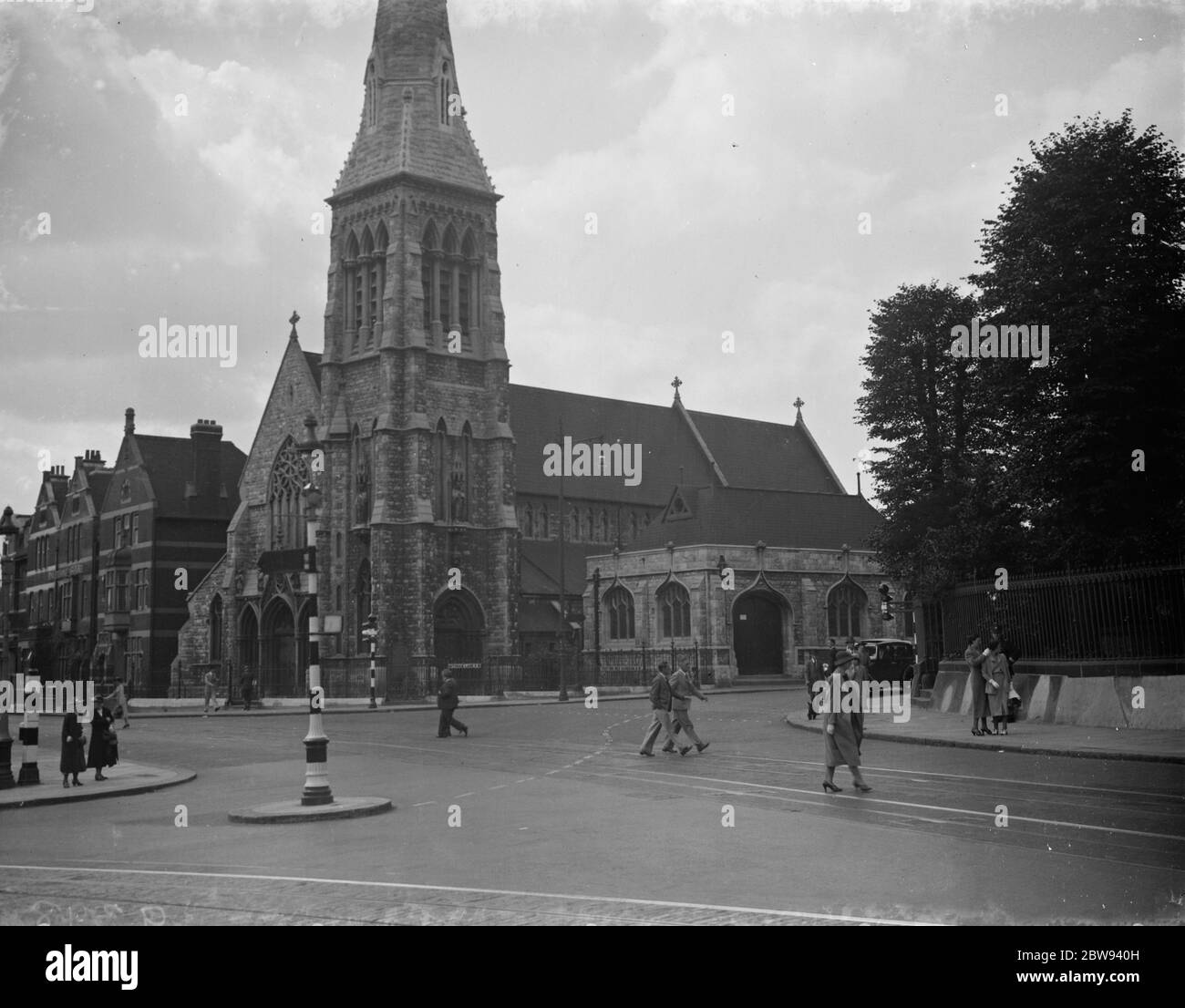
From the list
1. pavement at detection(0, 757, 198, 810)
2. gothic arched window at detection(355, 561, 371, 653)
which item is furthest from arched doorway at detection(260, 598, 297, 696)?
pavement at detection(0, 757, 198, 810)

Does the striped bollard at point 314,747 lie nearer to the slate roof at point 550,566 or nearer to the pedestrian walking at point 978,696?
the pedestrian walking at point 978,696

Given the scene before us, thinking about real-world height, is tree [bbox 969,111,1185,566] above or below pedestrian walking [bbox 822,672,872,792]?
above

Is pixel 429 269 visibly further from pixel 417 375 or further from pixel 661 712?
pixel 661 712

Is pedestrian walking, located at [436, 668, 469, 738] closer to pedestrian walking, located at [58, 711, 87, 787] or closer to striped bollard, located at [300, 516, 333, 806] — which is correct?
pedestrian walking, located at [58, 711, 87, 787]

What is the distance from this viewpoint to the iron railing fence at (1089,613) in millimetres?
21734

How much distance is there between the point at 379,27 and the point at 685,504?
86.3ft

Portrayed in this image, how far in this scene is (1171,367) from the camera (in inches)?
977

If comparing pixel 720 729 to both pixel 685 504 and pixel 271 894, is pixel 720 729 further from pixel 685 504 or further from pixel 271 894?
pixel 685 504

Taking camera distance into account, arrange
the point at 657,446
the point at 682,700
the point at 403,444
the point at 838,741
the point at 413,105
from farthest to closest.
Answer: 1. the point at 657,446
2. the point at 413,105
3. the point at 403,444
4. the point at 682,700
5. the point at 838,741

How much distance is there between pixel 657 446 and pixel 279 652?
24866 millimetres

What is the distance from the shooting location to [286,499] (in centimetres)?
6016

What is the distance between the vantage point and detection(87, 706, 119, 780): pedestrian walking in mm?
19438

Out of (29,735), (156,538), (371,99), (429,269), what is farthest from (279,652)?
(29,735)

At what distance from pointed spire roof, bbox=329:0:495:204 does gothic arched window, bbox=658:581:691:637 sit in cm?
2011
